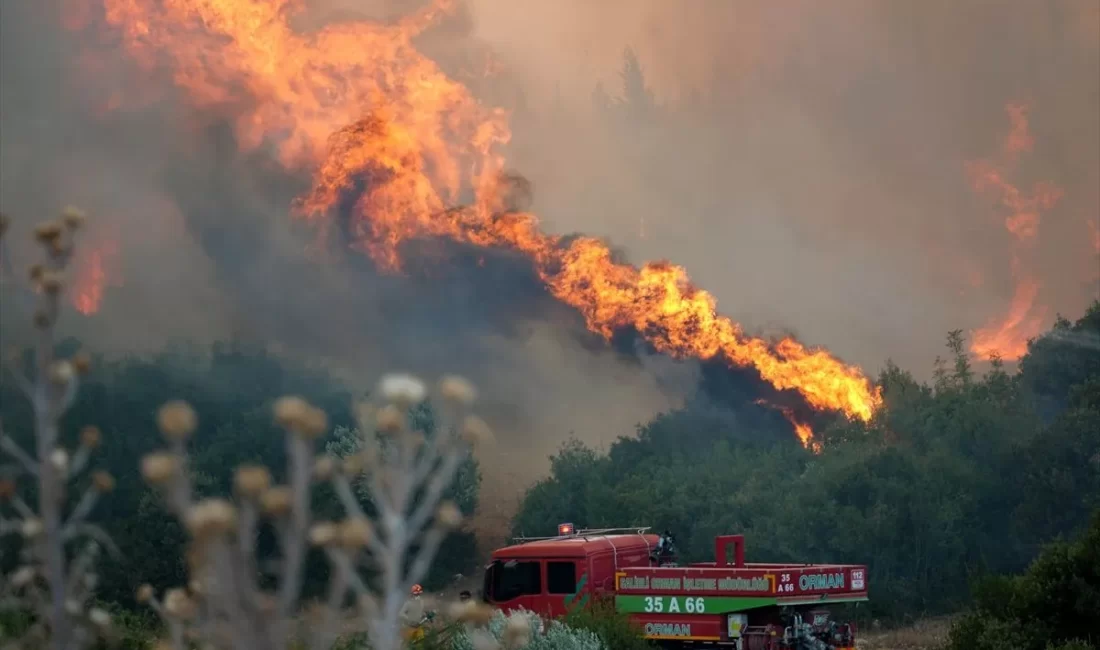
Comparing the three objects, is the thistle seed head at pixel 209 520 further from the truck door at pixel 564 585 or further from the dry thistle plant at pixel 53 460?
the truck door at pixel 564 585

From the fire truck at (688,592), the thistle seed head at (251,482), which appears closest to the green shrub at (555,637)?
the fire truck at (688,592)

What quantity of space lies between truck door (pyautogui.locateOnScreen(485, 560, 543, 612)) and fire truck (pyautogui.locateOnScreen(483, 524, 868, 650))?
2cm

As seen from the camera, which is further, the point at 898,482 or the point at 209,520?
the point at 898,482

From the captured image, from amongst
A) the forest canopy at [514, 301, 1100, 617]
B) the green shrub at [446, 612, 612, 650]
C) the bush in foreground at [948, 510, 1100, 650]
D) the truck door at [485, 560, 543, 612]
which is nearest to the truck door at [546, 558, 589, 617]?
Result: the truck door at [485, 560, 543, 612]

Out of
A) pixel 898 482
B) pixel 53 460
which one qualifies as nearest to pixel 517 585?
pixel 53 460

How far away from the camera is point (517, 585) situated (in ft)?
66.9

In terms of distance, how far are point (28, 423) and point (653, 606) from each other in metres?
28.0

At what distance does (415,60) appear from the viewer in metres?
48.7

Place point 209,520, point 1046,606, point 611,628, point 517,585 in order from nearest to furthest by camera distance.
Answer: point 209,520 → point 611,628 → point 1046,606 → point 517,585

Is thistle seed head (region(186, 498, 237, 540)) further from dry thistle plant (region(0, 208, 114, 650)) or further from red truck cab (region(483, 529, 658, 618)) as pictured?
red truck cab (region(483, 529, 658, 618))

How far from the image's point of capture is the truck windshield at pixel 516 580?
66.7ft

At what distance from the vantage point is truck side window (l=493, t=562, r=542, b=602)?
800 inches

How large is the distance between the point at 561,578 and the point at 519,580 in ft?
2.59

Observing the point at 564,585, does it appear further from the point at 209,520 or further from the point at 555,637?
the point at 209,520
